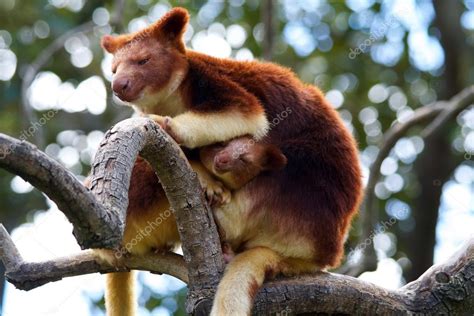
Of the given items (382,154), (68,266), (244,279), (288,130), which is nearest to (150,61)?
(288,130)

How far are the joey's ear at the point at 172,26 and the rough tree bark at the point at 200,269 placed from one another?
1.19m

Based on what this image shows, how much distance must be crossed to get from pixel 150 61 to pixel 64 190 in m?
1.91

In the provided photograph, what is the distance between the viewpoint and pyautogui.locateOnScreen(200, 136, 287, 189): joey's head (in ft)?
12.8

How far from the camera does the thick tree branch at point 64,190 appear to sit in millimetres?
2576

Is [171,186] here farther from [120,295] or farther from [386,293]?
[386,293]

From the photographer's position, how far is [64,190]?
8.57ft

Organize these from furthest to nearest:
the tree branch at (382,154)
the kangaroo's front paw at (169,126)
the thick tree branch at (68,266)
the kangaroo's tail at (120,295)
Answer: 1. the tree branch at (382,154)
2. the kangaroo's tail at (120,295)
3. the thick tree branch at (68,266)
4. the kangaroo's front paw at (169,126)

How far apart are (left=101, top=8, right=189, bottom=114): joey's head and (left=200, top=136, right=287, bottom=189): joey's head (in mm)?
529

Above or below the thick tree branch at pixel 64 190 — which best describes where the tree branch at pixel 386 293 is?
below

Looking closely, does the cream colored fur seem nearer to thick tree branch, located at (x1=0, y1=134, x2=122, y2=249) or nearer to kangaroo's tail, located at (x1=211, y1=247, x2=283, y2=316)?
kangaroo's tail, located at (x1=211, y1=247, x2=283, y2=316)

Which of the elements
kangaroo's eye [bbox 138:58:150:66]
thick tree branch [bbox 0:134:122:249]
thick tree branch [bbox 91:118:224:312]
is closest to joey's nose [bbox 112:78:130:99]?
kangaroo's eye [bbox 138:58:150:66]

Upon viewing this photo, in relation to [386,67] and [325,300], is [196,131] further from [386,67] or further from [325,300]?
[386,67]

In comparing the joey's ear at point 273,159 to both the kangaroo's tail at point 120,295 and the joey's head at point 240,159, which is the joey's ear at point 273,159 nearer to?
the joey's head at point 240,159

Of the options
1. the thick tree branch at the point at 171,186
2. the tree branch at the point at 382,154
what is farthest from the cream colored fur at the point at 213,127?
the tree branch at the point at 382,154
